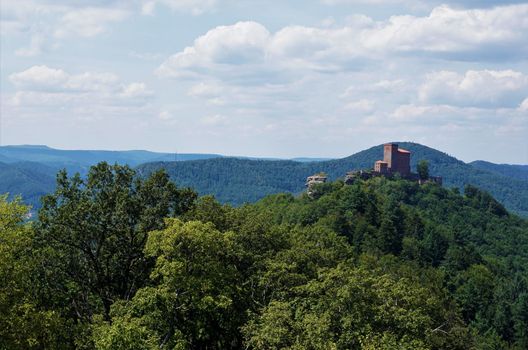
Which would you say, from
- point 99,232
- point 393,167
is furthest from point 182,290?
point 393,167

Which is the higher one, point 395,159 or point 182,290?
point 395,159

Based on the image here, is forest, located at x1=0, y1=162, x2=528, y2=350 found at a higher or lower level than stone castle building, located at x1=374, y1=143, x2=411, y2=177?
lower

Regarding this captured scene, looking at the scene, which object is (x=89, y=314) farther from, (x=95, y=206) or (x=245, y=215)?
(x=245, y=215)

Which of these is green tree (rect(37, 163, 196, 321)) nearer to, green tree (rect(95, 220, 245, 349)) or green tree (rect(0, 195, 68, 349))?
green tree (rect(0, 195, 68, 349))

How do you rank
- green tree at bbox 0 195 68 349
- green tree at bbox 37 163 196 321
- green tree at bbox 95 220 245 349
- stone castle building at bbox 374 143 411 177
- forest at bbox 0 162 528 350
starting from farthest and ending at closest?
1. stone castle building at bbox 374 143 411 177
2. green tree at bbox 37 163 196 321
3. green tree at bbox 95 220 245 349
4. forest at bbox 0 162 528 350
5. green tree at bbox 0 195 68 349

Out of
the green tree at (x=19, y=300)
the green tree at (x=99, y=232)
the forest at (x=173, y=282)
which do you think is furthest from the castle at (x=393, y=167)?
the green tree at (x=19, y=300)

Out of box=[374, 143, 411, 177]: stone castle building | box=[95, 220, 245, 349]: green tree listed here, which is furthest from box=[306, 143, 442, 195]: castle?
box=[95, 220, 245, 349]: green tree

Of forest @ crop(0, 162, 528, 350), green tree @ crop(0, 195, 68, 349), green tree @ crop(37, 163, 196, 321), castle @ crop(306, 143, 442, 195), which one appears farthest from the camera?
castle @ crop(306, 143, 442, 195)

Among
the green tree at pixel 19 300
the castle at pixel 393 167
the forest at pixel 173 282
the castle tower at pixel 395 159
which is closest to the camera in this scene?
the green tree at pixel 19 300

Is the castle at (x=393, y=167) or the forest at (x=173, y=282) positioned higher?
the castle at (x=393, y=167)

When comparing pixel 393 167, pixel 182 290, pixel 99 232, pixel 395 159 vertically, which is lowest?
pixel 182 290

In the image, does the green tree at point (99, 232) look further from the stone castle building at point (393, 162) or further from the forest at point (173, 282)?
the stone castle building at point (393, 162)

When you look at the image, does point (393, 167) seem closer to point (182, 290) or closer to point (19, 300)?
point (182, 290)

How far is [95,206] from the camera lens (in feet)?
114
